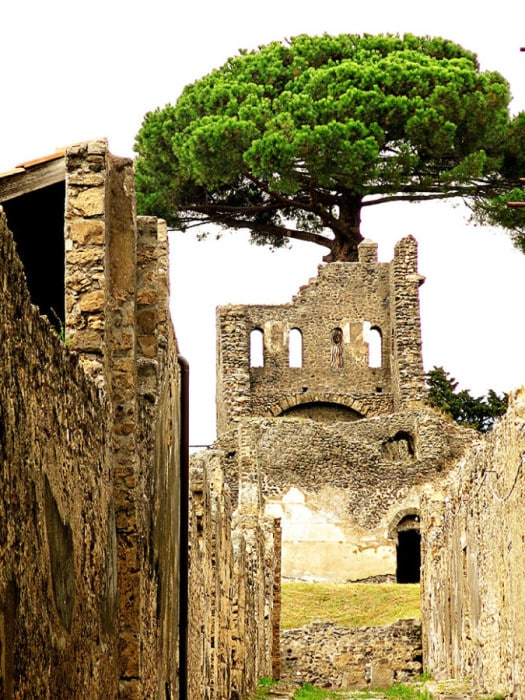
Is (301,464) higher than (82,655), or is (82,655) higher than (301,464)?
(301,464)

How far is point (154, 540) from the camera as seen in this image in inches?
360

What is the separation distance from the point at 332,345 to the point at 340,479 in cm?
693

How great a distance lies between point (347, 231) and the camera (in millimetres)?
48938

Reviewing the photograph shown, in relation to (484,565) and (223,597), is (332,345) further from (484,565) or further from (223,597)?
(223,597)

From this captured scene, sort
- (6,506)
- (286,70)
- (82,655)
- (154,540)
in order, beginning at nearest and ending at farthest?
(6,506) < (82,655) < (154,540) < (286,70)

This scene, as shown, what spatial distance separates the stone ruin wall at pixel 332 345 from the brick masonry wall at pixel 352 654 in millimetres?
14428

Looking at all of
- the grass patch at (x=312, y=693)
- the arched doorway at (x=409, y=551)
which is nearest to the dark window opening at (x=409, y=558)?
the arched doorway at (x=409, y=551)

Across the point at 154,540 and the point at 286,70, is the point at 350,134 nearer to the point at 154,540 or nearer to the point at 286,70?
the point at 286,70

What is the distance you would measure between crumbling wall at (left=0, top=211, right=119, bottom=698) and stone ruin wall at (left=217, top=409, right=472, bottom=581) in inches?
1235

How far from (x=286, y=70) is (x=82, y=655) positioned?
140 ft

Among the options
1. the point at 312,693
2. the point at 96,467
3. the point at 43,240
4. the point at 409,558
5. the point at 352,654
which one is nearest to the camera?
the point at 96,467

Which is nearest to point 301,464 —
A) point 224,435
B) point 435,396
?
point 224,435

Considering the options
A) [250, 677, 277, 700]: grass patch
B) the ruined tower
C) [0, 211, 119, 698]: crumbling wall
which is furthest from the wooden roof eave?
the ruined tower

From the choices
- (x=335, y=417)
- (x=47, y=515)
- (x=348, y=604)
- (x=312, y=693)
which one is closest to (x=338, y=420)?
Result: (x=335, y=417)
